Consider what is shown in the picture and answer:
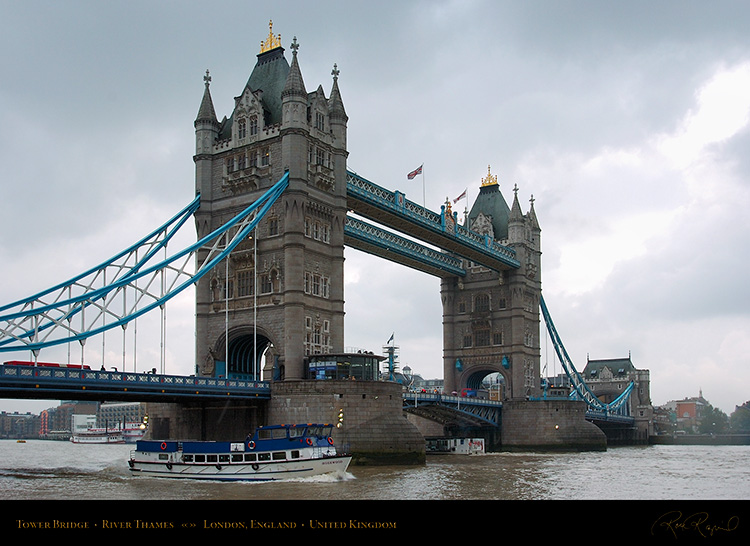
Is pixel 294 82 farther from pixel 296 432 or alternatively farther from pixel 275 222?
pixel 296 432

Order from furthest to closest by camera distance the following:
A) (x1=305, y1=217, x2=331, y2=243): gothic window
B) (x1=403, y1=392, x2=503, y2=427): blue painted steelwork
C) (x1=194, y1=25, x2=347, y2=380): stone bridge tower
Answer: (x1=403, y1=392, x2=503, y2=427): blue painted steelwork < (x1=305, y1=217, x2=331, y2=243): gothic window < (x1=194, y1=25, x2=347, y2=380): stone bridge tower

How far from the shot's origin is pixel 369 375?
6041cm

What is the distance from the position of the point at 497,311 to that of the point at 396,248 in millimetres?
21506

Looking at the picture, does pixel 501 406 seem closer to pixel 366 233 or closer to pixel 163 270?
pixel 366 233

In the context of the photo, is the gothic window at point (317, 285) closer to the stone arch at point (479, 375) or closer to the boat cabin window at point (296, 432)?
the boat cabin window at point (296, 432)

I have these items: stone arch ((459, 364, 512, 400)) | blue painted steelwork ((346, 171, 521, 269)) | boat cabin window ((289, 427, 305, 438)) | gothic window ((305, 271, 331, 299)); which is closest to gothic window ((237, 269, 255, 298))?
gothic window ((305, 271, 331, 299))

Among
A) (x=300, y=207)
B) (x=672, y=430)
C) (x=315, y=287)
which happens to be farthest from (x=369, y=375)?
(x=672, y=430)

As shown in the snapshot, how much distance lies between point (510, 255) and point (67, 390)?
6218 cm

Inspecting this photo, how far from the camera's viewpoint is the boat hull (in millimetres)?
45281

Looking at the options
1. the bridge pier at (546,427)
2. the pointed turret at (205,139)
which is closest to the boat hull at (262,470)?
the pointed turret at (205,139)

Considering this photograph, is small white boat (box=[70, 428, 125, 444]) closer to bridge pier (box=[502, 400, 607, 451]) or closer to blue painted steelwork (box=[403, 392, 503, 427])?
blue painted steelwork (box=[403, 392, 503, 427])

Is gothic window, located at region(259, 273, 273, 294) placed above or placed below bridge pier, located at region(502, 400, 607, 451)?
above

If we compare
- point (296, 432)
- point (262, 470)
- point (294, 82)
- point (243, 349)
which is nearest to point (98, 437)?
point (243, 349)

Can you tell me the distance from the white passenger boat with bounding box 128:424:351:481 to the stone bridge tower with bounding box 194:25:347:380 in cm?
1399
